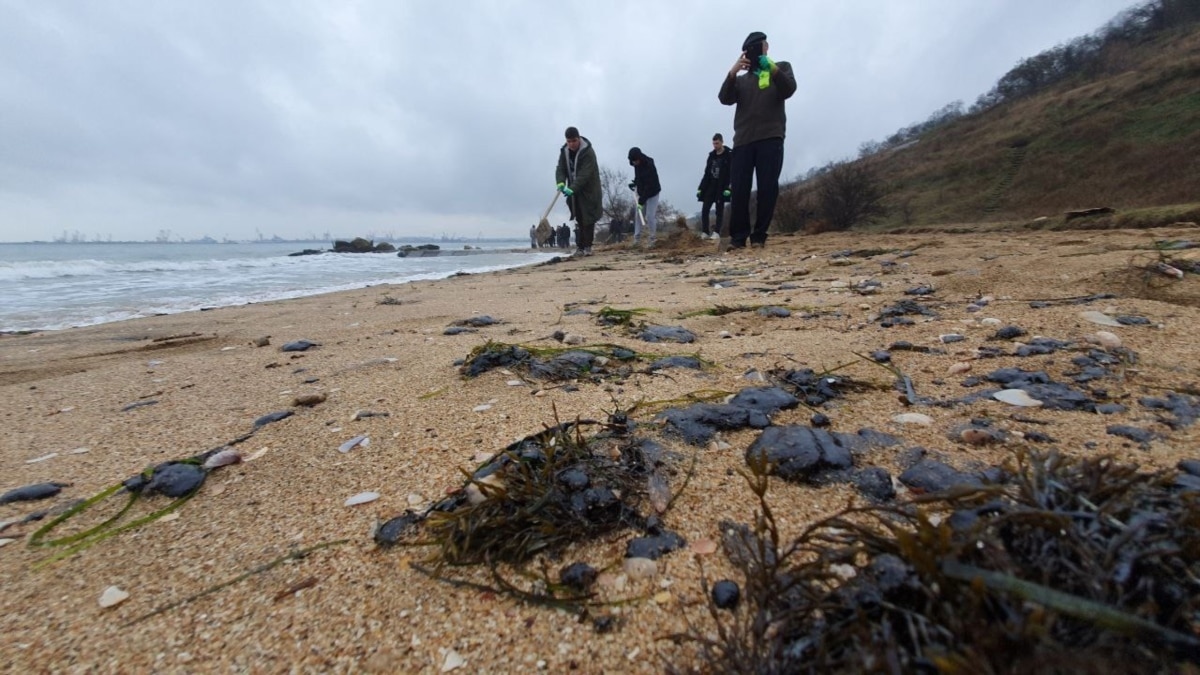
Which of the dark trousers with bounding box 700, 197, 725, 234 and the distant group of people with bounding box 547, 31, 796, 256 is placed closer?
the distant group of people with bounding box 547, 31, 796, 256

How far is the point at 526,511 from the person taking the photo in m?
1.04

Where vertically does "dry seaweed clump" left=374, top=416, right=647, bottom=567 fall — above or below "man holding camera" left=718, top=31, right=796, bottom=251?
below

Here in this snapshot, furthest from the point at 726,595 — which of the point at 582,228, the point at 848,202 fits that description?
the point at 848,202

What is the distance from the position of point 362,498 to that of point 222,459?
0.57 meters

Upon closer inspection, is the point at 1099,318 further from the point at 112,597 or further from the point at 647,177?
the point at 647,177

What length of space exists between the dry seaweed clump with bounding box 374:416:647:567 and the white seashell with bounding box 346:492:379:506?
0.14 meters

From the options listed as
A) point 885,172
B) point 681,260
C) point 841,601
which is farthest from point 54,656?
point 885,172

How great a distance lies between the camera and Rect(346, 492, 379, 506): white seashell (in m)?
1.21

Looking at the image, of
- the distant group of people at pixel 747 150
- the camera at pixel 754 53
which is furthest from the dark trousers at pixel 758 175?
the camera at pixel 754 53

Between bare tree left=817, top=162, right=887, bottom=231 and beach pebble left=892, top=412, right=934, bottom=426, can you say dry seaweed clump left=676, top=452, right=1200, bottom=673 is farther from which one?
bare tree left=817, top=162, right=887, bottom=231

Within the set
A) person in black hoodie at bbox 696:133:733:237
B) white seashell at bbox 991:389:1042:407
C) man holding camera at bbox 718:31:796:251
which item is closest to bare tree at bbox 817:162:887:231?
person in black hoodie at bbox 696:133:733:237

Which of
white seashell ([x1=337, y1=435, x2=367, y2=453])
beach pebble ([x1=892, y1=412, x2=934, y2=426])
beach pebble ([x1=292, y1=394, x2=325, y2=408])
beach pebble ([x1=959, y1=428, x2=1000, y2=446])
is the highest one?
beach pebble ([x1=959, y1=428, x2=1000, y2=446])

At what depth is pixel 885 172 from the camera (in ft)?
102

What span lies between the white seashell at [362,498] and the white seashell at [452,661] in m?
0.54
